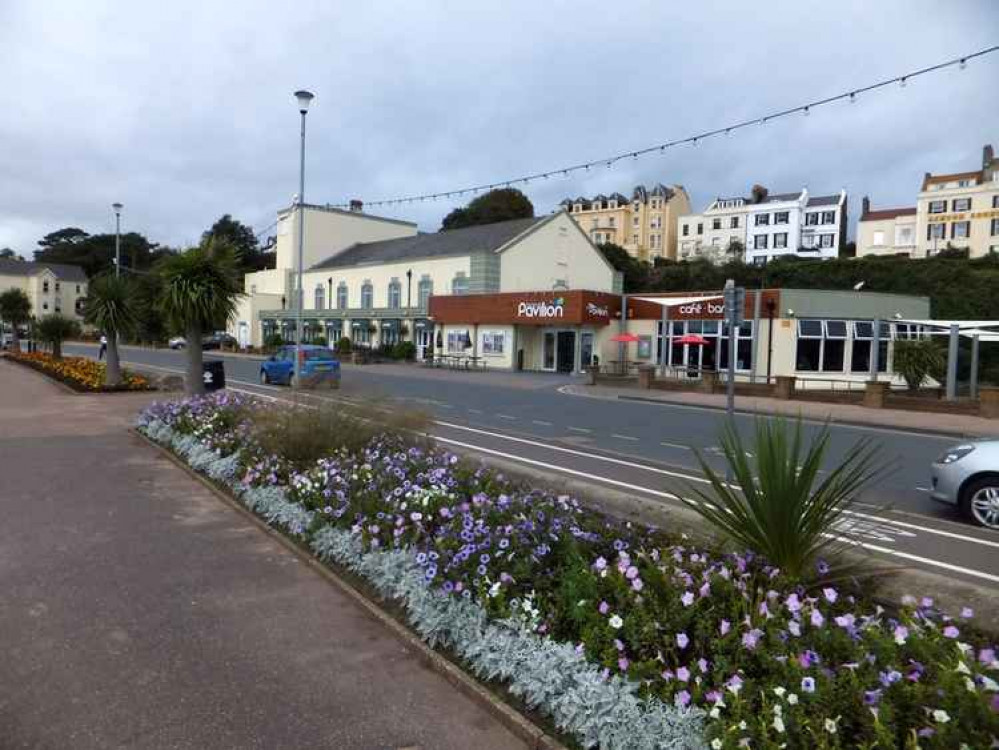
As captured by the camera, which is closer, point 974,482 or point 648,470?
point 974,482

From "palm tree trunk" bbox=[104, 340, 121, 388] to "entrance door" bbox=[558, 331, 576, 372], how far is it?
22636 mm

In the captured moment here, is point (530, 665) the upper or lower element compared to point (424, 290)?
lower

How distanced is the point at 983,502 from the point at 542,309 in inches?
1181

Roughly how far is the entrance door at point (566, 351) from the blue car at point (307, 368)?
15576 mm

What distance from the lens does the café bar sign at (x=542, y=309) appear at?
36219 millimetres

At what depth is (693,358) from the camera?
33.2m

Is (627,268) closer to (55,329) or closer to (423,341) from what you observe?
(423,341)

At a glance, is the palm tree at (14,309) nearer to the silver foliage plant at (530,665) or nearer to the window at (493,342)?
the window at (493,342)

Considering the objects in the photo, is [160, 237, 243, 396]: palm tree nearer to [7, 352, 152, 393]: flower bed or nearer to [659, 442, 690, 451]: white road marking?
[7, 352, 152, 393]: flower bed

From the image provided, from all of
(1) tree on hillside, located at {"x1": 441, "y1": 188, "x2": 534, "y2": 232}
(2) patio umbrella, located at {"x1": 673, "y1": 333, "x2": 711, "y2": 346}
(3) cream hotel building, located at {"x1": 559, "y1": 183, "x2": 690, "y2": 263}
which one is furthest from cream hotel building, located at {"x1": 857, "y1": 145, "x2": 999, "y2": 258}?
(2) patio umbrella, located at {"x1": 673, "y1": 333, "x2": 711, "y2": 346}

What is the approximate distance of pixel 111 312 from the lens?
774 inches

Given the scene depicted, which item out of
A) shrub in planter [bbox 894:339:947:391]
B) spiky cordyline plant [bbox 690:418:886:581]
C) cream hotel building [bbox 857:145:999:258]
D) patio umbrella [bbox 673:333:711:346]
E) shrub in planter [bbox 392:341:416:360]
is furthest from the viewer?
cream hotel building [bbox 857:145:999:258]

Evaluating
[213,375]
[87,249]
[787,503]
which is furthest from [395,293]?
[87,249]

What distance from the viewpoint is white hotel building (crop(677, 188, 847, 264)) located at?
3187 inches
